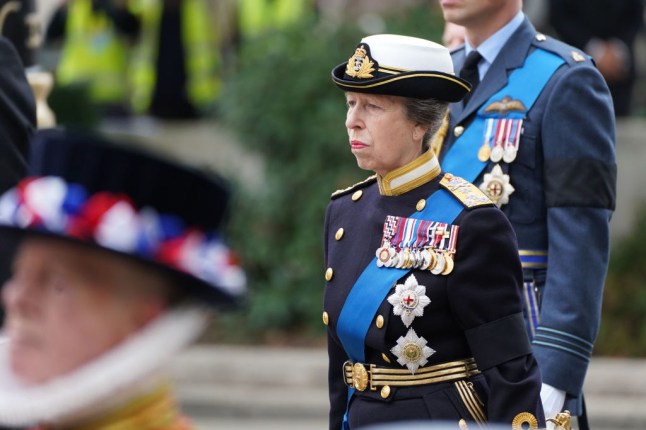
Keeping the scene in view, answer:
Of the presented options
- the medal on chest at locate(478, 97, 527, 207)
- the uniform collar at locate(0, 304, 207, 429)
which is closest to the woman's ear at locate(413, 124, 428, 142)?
the medal on chest at locate(478, 97, 527, 207)

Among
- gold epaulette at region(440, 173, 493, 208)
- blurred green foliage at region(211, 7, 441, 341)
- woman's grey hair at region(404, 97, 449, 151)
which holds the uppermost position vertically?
woman's grey hair at region(404, 97, 449, 151)

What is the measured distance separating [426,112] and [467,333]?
1.90 ft

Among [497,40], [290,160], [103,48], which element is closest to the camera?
[497,40]

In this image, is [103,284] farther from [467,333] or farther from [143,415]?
[467,333]

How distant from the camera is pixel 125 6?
40.0 feet

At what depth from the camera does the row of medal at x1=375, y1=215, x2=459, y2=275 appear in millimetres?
3723

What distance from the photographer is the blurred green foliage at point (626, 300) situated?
30.4ft

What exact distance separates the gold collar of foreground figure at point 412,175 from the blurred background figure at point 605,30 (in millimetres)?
6530

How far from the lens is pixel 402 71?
3.83m

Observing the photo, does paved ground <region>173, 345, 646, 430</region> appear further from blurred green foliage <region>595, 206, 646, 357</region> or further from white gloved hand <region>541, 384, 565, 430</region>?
white gloved hand <region>541, 384, 565, 430</region>

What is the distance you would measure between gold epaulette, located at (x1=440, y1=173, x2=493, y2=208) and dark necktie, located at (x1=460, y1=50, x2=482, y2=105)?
2.13ft

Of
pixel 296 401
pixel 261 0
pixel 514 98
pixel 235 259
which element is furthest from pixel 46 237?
pixel 261 0

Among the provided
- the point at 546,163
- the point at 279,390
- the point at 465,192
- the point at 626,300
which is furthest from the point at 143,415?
the point at 626,300

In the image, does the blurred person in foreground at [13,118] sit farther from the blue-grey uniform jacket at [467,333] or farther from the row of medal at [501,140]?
the row of medal at [501,140]
